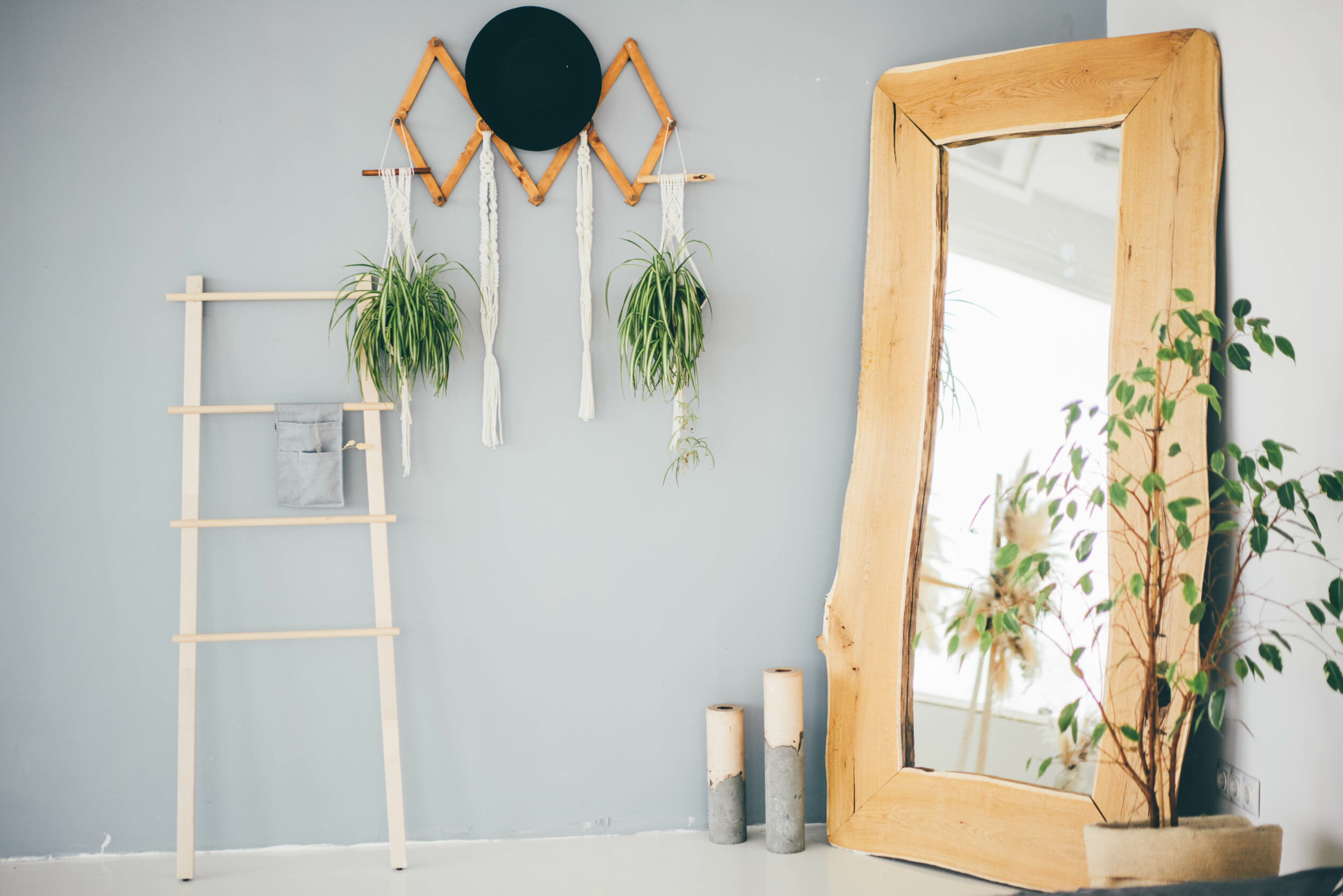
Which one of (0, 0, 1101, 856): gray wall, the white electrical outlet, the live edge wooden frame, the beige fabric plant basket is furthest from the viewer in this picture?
(0, 0, 1101, 856): gray wall

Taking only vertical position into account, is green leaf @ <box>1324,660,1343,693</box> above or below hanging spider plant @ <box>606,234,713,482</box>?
below

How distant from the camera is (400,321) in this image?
84.4 inches

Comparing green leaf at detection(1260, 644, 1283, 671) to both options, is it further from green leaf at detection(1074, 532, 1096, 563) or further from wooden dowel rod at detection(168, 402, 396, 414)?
wooden dowel rod at detection(168, 402, 396, 414)

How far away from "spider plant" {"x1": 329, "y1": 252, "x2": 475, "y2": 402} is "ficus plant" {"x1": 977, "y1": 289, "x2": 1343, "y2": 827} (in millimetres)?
1461

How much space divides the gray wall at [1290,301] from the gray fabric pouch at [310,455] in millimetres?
2207

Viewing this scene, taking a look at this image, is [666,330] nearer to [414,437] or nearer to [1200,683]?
[414,437]

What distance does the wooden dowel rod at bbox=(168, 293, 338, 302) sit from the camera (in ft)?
7.26

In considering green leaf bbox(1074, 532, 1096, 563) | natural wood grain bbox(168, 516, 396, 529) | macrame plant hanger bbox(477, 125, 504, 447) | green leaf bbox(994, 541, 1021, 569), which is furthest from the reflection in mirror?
natural wood grain bbox(168, 516, 396, 529)

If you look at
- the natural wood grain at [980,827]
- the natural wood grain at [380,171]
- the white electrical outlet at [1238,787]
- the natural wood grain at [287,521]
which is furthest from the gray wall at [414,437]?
the white electrical outlet at [1238,787]

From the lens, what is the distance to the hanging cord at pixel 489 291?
2293 mm

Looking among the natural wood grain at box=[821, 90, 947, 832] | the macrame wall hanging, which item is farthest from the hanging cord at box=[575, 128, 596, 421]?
the natural wood grain at box=[821, 90, 947, 832]

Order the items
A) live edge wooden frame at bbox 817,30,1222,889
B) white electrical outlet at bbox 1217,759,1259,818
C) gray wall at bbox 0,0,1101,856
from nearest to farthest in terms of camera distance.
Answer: white electrical outlet at bbox 1217,759,1259,818 < live edge wooden frame at bbox 817,30,1222,889 < gray wall at bbox 0,0,1101,856

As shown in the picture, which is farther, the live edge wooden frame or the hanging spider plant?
the hanging spider plant

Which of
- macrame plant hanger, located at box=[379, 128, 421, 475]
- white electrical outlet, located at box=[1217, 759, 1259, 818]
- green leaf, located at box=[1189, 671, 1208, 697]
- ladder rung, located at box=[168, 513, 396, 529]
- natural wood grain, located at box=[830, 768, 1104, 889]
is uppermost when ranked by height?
macrame plant hanger, located at box=[379, 128, 421, 475]
